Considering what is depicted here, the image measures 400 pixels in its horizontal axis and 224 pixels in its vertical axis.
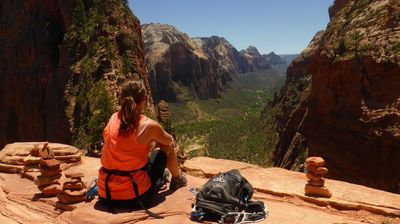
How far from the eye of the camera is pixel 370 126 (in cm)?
3238

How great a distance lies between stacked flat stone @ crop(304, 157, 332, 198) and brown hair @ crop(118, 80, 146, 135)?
426 cm

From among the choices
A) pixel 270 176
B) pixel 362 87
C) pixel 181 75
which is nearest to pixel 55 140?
pixel 362 87

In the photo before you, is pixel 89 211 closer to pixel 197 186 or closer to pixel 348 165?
pixel 197 186

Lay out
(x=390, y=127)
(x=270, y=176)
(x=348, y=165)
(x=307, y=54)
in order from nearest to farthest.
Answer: (x=270, y=176) → (x=390, y=127) → (x=348, y=165) → (x=307, y=54)

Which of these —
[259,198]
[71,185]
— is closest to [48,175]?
[71,185]

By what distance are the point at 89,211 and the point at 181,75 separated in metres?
185

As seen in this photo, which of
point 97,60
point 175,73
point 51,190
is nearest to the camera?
point 51,190

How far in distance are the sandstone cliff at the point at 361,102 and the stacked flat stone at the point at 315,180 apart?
2283cm

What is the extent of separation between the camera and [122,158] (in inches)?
289

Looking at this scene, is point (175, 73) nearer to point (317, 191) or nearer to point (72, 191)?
point (317, 191)

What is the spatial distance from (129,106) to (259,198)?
3.83 m

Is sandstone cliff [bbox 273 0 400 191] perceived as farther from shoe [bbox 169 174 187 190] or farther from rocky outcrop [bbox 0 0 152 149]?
shoe [bbox 169 174 187 190]

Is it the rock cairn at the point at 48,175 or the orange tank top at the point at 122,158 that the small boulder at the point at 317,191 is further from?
the rock cairn at the point at 48,175

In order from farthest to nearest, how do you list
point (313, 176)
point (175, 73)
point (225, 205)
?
point (175, 73), point (313, 176), point (225, 205)
